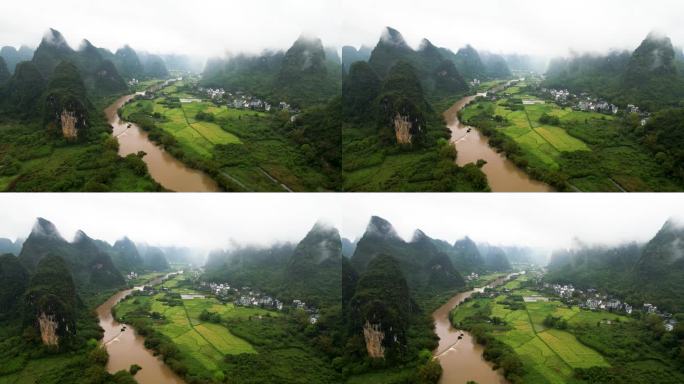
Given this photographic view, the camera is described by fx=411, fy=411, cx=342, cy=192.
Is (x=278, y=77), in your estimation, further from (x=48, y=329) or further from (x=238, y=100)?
(x=48, y=329)

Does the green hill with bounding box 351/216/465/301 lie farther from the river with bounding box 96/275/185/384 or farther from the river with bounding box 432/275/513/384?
the river with bounding box 96/275/185/384

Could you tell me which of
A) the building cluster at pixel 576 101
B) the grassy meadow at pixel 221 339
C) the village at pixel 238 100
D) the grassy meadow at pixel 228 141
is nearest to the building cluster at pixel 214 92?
the village at pixel 238 100

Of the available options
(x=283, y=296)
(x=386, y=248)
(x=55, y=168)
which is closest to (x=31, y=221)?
(x=55, y=168)

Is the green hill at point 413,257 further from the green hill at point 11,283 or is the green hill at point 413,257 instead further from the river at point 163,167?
the green hill at point 11,283

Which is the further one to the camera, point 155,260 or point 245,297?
point 245,297

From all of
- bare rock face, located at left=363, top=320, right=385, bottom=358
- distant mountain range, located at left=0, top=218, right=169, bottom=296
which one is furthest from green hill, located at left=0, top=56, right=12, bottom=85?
bare rock face, located at left=363, top=320, right=385, bottom=358

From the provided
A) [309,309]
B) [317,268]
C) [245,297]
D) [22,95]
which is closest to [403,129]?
[317,268]
